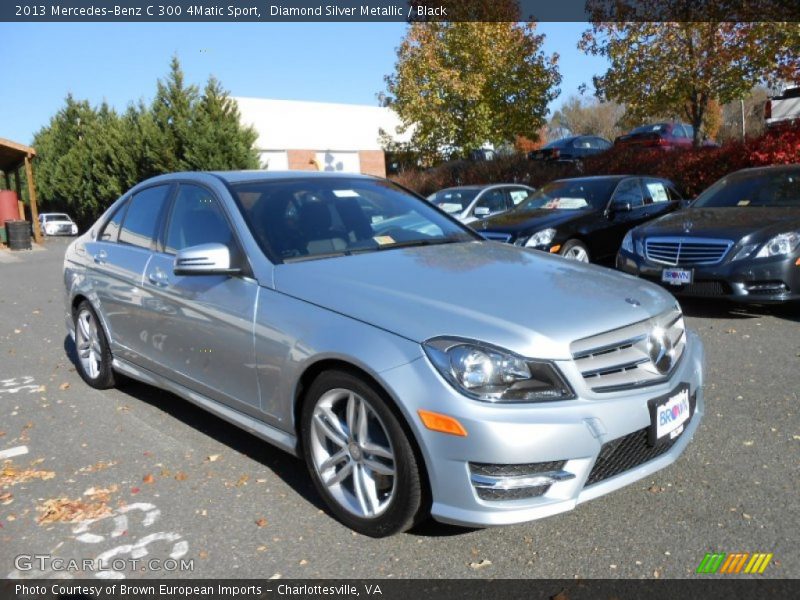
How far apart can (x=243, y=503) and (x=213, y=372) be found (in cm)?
74

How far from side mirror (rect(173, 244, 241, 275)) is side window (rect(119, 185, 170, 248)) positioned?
1083 millimetres

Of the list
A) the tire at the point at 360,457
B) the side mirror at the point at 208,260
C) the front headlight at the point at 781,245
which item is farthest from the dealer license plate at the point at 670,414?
the front headlight at the point at 781,245

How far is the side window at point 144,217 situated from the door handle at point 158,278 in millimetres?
334

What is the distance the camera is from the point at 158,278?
14.6ft

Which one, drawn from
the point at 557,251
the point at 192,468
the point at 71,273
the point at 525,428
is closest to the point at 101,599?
the point at 192,468

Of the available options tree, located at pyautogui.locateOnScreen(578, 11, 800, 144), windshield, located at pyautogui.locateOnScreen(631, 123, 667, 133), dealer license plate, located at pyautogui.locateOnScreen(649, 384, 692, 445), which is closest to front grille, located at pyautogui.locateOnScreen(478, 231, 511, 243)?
dealer license plate, located at pyautogui.locateOnScreen(649, 384, 692, 445)

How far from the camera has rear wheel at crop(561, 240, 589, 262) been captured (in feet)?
31.8

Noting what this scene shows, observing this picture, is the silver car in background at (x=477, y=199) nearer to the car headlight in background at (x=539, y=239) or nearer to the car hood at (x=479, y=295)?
the car headlight in background at (x=539, y=239)

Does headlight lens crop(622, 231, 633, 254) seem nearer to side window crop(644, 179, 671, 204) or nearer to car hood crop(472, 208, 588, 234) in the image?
car hood crop(472, 208, 588, 234)

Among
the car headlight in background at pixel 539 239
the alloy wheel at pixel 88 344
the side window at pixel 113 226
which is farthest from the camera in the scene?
the car headlight in background at pixel 539 239

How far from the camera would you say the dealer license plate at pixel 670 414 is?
307 cm

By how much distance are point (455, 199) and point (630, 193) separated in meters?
3.51

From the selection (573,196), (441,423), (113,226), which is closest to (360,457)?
(441,423)

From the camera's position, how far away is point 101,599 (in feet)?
9.53
